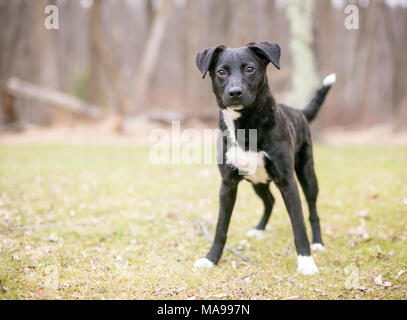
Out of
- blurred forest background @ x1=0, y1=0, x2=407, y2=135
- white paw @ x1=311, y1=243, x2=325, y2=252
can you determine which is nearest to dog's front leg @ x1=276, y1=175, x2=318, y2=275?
white paw @ x1=311, y1=243, x2=325, y2=252

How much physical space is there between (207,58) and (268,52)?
1.82 feet

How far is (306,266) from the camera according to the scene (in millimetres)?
3705

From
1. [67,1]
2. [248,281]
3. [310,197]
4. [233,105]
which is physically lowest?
[248,281]

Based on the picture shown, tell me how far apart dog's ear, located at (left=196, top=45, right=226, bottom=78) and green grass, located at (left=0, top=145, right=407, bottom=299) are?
188 cm

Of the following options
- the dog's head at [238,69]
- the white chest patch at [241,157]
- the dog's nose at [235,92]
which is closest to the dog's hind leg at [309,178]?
the white chest patch at [241,157]


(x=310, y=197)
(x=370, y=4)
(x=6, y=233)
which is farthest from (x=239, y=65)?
(x=370, y=4)

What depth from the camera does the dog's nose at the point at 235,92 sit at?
3.41 m

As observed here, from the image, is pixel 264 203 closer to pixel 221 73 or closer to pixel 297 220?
pixel 297 220

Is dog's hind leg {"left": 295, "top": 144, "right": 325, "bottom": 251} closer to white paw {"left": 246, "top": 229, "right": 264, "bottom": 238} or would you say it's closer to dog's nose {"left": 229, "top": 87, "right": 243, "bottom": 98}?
white paw {"left": 246, "top": 229, "right": 264, "bottom": 238}

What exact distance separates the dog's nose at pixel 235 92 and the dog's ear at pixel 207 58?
40cm

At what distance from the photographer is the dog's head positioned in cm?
348
